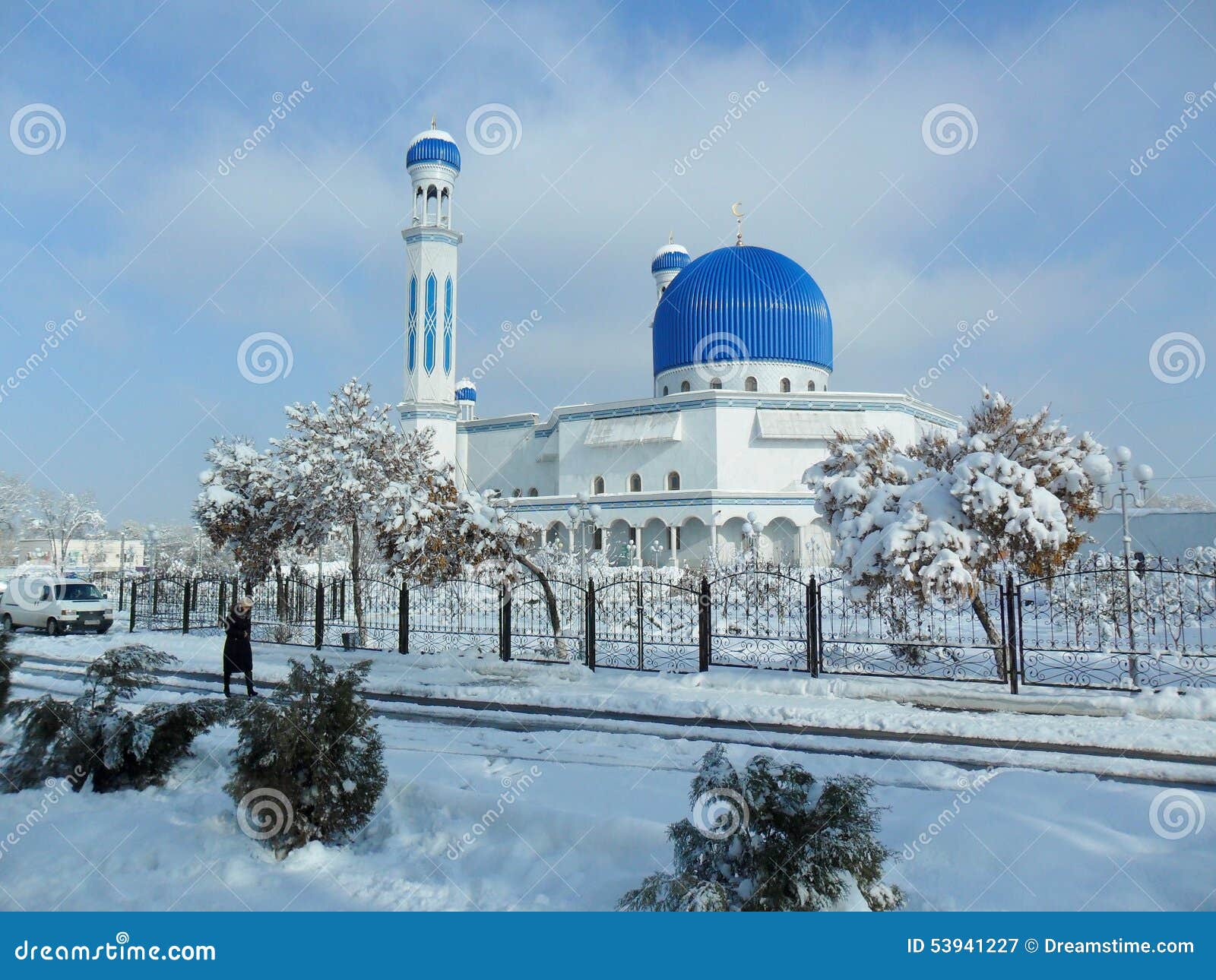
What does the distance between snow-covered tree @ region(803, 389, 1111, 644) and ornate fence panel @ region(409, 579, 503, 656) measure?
559 cm

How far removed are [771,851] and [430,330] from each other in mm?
30732

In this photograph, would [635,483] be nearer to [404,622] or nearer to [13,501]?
[404,622]

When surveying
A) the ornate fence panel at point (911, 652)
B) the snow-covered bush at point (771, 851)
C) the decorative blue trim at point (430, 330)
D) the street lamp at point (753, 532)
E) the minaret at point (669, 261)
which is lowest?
the snow-covered bush at point (771, 851)

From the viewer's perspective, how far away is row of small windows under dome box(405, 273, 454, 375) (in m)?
32.4

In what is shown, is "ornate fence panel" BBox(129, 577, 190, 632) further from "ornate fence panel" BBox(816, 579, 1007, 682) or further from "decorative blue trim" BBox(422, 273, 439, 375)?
"decorative blue trim" BBox(422, 273, 439, 375)

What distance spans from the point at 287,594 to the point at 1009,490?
44.2 ft

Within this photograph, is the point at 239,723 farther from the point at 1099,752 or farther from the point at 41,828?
the point at 1099,752

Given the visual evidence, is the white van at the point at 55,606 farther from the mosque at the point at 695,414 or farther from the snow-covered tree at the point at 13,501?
the snow-covered tree at the point at 13,501

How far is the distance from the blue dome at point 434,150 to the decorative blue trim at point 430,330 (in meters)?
4.40

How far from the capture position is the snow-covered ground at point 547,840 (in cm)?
419

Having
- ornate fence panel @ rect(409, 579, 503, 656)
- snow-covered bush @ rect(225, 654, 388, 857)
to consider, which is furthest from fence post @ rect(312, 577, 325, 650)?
snow-covered bush @ rect(225, 654, 388, 857)

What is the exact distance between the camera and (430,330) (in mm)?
32562

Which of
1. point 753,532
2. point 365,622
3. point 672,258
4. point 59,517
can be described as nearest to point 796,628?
point 753,532

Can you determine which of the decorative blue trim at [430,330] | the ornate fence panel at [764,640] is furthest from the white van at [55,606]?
the decorative blue trim at [430,330]
